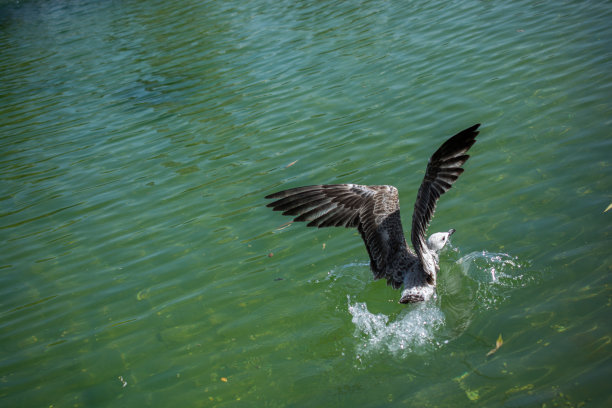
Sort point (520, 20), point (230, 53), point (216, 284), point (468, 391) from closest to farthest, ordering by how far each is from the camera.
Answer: point (468, 391), point (216, 284), point (520, 20), point (230, 53)

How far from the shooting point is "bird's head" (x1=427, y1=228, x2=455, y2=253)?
5.61m

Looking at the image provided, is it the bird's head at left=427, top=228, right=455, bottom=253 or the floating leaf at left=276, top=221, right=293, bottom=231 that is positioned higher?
the bird's head at left=427, top=228, right=455, bottom=253

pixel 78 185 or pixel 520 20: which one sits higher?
pixel 520 20

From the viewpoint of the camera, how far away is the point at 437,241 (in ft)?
18.4

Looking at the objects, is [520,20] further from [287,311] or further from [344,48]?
[287,311]

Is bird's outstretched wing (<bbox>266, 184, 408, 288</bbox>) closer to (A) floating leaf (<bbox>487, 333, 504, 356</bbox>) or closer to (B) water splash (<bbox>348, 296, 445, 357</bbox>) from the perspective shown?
(B) water splash (<bbox>348, 296, 445, 357</bbox>)

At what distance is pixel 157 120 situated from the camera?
35.9ft

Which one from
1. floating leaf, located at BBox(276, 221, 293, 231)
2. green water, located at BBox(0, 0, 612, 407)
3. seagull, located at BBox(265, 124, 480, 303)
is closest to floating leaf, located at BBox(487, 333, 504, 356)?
green water, located at BBox(0, 0, 612, 407)

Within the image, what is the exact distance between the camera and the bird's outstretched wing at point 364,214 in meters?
5.66

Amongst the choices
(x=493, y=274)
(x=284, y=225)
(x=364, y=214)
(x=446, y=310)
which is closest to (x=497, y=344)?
(x=446, y=310)

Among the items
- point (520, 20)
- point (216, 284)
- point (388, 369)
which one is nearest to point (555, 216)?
point (388, 369)

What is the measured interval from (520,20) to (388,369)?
362 inches

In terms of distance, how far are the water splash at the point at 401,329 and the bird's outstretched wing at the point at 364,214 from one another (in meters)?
0.49

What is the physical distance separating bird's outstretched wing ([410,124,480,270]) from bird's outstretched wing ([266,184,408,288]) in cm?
58
